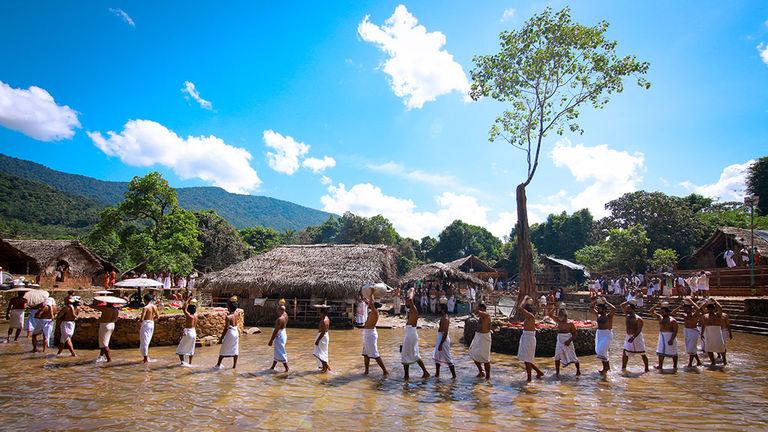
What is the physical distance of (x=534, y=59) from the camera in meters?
17.7

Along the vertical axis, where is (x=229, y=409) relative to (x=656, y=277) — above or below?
below

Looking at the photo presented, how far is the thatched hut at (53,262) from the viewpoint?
2748 centimetres

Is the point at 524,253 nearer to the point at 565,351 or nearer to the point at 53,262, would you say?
the point at 565,351

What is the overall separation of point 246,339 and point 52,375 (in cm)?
717

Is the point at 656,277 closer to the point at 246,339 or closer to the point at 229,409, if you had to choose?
the point at 246,339

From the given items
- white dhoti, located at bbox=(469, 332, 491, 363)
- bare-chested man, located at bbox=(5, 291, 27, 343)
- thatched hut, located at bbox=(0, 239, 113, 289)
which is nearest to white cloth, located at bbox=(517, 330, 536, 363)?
white dhoti, located at bbox=(469, 332, 491, 363)

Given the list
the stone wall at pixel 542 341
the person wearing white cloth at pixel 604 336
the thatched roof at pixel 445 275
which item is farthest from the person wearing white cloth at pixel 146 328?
the thatched roof at pixel 445 275

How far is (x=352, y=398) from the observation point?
7691mm

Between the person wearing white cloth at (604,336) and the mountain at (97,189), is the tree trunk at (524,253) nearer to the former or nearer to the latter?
the person wearing white cloth at (604,336)

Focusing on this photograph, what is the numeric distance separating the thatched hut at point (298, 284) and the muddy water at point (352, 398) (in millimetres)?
8967

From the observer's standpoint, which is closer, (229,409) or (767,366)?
(229,409)

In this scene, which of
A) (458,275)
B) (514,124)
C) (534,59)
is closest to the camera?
(534,59)

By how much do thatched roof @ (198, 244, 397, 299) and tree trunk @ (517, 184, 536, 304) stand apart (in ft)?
23.4

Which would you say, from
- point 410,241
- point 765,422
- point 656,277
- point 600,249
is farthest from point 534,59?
point 410,241
